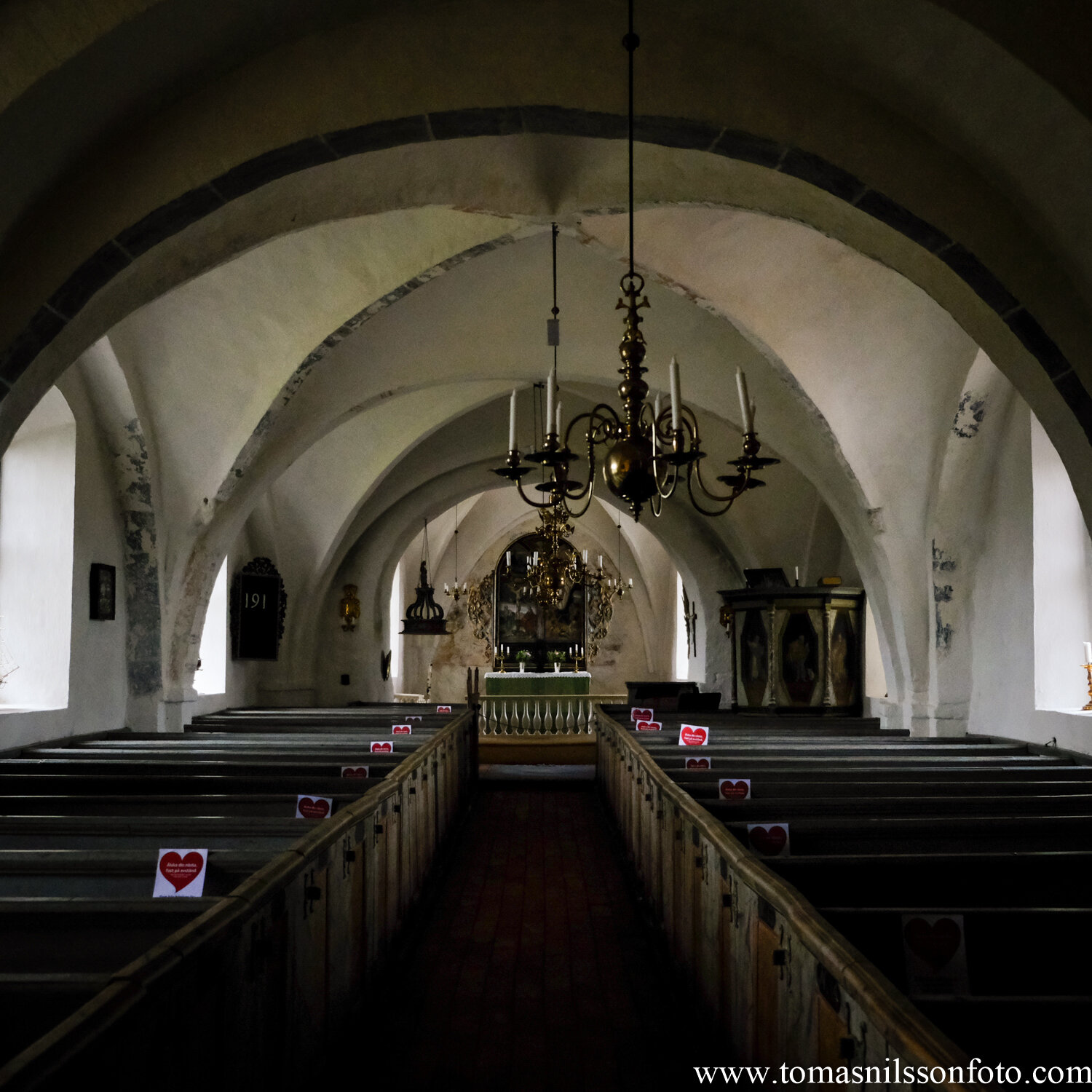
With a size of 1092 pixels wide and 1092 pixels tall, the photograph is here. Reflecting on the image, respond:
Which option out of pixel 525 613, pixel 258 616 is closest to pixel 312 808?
pixel 258 616

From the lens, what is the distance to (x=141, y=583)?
8211mm

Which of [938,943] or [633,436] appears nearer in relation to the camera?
[938,943]

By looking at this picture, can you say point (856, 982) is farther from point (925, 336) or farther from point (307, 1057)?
point (925, 336)

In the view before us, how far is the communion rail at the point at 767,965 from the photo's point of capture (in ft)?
5.18

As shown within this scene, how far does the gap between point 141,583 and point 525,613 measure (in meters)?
14.5

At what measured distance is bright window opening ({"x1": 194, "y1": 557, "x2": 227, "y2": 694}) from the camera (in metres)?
10.9

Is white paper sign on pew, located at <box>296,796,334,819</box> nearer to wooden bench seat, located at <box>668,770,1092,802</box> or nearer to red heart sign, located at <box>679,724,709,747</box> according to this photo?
wooden bench seat, located at <box>668,770,1092,802</box>

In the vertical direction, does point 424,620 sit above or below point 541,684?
above

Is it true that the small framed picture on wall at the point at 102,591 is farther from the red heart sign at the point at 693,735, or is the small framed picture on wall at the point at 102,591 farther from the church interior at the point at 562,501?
the red heart sign at the point at 693,735

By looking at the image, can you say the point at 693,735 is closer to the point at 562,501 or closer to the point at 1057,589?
the point at 562,501

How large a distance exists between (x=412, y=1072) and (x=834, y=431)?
18.5 feet

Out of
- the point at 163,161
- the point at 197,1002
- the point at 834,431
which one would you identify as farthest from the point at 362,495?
the point at 197,1002

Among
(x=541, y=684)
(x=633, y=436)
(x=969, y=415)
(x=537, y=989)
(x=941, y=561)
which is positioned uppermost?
(x=969, y=415)

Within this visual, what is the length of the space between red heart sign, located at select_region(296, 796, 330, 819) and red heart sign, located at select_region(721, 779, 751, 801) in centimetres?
171
